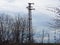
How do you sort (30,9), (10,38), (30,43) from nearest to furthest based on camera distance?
(30,9)
(30,43)
(10,38)

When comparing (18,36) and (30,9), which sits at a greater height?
(30,9)

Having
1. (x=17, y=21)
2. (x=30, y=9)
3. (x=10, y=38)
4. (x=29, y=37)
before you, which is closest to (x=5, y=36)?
(x=10, y=38)

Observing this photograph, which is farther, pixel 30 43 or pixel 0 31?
pixel 0 31

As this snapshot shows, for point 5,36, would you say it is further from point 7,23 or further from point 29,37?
point 29,37

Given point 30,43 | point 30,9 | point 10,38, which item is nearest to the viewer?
point 30,9

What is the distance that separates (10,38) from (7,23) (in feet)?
8.72

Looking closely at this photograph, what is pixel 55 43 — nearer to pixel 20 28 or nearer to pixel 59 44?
pixel 59 44

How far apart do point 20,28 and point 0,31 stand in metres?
3.17

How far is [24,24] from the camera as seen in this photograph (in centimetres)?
3033

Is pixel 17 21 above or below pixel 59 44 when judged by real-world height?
above

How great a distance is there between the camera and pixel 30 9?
22.5m

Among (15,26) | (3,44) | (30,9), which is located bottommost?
(3,44)

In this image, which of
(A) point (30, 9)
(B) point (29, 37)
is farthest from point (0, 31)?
(A) point (30, 9)

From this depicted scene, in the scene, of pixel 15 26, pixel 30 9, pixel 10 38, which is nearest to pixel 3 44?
pixel 10 38
